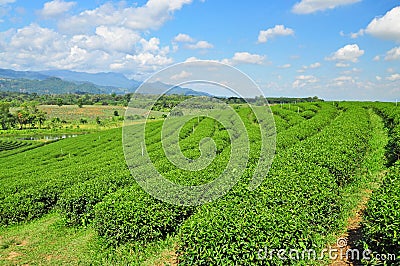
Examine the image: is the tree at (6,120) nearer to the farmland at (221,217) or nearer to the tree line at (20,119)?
the tree line at (20,119)

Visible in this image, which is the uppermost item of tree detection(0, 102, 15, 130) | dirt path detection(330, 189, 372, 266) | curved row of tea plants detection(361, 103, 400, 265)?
curved row of tea plants detection(361, 103, 400, 265)

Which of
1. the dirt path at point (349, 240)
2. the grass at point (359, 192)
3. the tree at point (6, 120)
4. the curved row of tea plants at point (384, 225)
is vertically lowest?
the tree at point (6, 120)

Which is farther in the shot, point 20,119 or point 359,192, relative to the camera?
point 20,119

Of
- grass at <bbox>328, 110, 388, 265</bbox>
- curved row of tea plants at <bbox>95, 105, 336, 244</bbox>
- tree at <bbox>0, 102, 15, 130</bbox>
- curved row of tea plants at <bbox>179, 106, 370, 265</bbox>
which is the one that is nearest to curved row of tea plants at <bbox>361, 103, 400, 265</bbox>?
grass at <bbox>328, 110, 388, 265</bbox>

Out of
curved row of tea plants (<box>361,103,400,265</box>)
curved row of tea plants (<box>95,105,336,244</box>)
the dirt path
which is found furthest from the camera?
curved row of tea plants (<box>95,105,336,244</box>)

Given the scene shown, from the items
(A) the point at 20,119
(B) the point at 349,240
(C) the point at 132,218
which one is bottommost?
(A) the point at 20,119

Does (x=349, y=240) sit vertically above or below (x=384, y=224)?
below

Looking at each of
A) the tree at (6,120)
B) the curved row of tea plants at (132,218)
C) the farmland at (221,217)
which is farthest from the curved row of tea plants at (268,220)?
the tree at (6,120)

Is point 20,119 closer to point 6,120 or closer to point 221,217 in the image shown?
point 6,120

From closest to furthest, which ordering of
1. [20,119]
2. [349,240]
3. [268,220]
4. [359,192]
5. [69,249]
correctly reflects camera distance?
[268,220], [349,240], [69,249], [359,192], [20,119]

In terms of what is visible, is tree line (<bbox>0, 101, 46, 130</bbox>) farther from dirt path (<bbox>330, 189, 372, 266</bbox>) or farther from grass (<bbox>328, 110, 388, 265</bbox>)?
dirt path (<bbox>330, 189, 372, 266</bbox>)

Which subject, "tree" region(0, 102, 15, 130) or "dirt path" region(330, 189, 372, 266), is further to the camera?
"tree" region(0, 102, 15, 130)

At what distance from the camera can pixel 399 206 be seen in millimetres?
6078

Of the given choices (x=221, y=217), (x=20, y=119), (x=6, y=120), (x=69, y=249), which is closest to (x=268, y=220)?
(x=221, y=217)
